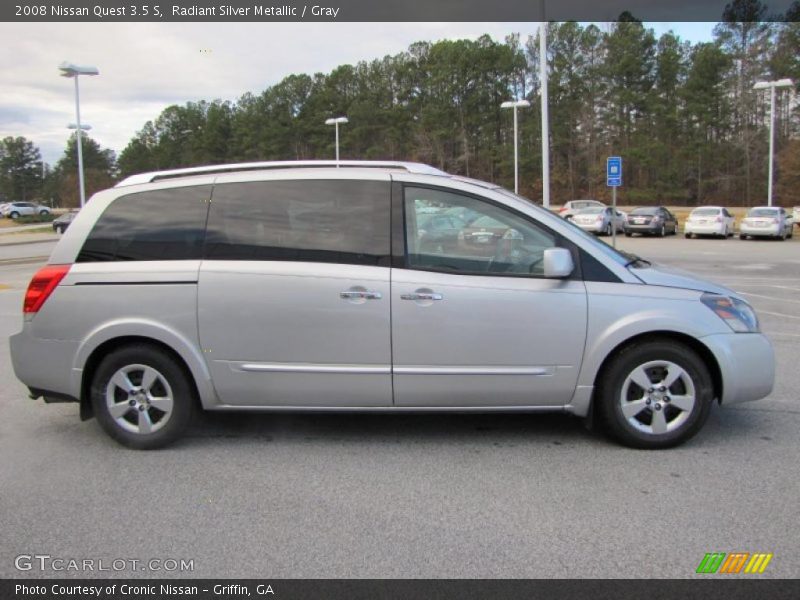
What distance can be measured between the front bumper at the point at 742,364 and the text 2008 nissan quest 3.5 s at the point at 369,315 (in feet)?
0.04

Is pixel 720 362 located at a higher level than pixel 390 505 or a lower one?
higher

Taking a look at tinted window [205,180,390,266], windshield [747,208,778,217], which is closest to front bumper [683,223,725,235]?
windshield [747,208,778,217]

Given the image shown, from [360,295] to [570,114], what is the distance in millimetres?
73363

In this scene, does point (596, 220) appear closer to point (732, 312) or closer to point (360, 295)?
point (732, 312)

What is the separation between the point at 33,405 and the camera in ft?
19.2

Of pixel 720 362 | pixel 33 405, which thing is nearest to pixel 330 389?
pixel 720 362

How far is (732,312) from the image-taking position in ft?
15.1

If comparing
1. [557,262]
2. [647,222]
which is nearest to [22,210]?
[647,222]

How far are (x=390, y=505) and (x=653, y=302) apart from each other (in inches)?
82.0

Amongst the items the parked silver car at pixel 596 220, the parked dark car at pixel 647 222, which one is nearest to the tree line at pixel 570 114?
the parked dark car at pixel 647 222

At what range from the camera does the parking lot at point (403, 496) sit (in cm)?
326

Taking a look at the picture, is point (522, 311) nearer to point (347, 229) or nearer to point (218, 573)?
point (347, 229)

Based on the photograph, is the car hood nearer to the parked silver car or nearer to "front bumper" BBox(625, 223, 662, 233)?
the parked silver car
